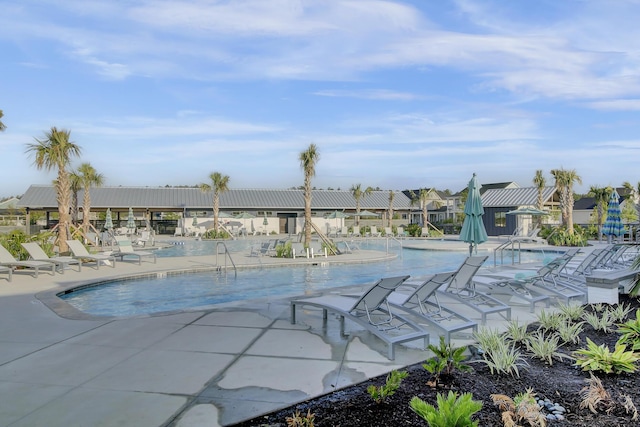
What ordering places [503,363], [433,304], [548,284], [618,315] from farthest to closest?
[548,284], [433,304], [618,315], [503,363]

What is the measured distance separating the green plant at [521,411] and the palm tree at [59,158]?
15.7 meters

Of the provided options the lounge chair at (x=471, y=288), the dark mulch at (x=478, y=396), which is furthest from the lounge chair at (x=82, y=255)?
the dark mulch at (x=478, y=396)

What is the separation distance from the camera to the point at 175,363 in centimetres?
461

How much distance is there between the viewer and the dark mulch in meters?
3.21

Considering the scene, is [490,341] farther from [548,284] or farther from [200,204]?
[200,204]

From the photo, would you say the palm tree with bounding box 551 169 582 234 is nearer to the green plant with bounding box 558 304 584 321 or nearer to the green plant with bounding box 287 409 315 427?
the green plant with bounding box 558 304 584 321

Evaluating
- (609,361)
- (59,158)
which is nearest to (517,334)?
(609,361)

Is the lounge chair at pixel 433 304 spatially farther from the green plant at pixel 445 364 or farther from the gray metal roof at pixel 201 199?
the gray metal roof at pixel 201 199

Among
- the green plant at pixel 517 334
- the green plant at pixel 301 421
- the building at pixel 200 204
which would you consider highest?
the building at pixel 200 204

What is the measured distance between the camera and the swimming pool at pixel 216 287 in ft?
29.8

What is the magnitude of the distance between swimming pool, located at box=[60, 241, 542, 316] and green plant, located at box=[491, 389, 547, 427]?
599cm

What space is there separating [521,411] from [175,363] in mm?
3191

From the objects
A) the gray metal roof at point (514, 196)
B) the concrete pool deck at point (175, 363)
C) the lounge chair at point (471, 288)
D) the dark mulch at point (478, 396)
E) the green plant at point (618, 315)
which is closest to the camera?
the dark mulch at point (478, 396)

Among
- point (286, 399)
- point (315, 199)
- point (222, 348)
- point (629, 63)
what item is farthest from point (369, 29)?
point (315, 199)
